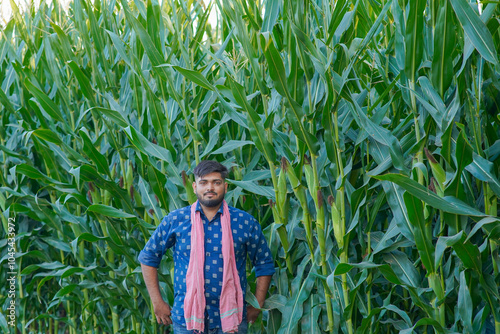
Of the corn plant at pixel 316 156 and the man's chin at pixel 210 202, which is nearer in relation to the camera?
the corn plant at pixel 316 156

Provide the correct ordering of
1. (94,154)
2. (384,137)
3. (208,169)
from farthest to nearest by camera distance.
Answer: (94,154) < (208,169) < (384,137)

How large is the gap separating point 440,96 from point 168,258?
1.69m

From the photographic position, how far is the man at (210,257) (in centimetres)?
242

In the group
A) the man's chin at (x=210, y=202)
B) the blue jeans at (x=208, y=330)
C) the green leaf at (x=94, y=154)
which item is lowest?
the blue jeans at (x=208, y=330)

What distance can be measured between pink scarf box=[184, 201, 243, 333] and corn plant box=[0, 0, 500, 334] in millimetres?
228

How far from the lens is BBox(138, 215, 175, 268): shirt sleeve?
2.56 metres

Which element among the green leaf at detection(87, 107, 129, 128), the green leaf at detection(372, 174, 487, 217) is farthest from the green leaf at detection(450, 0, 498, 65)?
the green leaf at detection(87, 107, 129, 128)

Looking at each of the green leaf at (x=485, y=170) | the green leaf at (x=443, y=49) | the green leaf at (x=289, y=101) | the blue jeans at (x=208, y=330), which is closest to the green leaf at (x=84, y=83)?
the green leaf at (x=289, y=101)

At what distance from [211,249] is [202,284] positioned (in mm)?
167

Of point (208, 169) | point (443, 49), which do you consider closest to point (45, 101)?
point (208, 169)

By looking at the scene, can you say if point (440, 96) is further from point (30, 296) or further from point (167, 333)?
point (30, 296)

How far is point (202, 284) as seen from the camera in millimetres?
2428

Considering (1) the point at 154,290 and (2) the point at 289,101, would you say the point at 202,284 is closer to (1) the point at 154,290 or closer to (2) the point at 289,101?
(1) the point at 154,290

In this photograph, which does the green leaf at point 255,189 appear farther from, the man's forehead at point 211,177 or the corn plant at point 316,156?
the man's forehead at point 211,177
